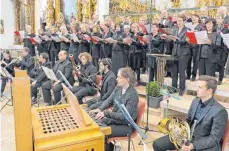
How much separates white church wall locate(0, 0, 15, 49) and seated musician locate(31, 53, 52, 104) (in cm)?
737

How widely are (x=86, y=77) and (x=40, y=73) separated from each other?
4.90 ft

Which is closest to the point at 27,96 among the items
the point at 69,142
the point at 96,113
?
the point at 69,142

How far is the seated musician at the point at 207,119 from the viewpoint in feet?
7.48

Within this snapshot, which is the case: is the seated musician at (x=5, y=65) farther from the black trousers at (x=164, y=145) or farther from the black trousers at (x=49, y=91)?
the black trousers at (x=164, y=145)

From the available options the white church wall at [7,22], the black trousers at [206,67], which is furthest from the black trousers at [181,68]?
the white church wall at [7,22]

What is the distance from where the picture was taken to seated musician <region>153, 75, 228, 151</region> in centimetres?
228

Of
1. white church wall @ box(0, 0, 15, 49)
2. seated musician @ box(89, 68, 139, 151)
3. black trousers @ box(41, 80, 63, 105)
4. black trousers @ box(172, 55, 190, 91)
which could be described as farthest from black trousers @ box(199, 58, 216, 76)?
white church wall @ box(0, 0, 15, 49)

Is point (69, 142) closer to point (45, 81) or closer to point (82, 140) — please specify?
point (82, 140)

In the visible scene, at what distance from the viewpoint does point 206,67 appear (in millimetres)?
4594

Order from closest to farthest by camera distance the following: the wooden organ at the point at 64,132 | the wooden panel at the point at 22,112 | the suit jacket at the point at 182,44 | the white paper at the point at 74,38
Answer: the wooden panel at the point at 22,112 → the wooden organ at the point at 64,132 → the suit jacket at the point at 182,44 → the white paper at the point at 74,38

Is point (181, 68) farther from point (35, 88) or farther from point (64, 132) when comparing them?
point (64, 132)

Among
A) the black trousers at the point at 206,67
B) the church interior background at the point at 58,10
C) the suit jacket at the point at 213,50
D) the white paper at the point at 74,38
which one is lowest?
the black trousers at the point at 206,67

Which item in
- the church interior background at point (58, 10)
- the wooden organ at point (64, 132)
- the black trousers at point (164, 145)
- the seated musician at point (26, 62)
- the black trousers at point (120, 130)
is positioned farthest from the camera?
the church interior background at point (58, 10)

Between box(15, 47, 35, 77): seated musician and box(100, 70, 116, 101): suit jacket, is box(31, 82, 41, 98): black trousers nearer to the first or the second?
box(15, 47, 35, 77): seated musician
